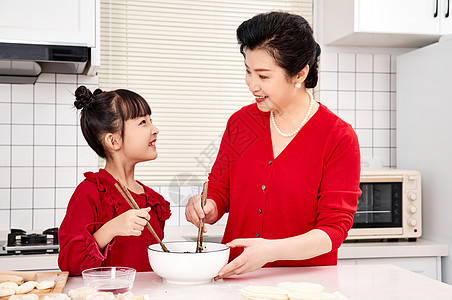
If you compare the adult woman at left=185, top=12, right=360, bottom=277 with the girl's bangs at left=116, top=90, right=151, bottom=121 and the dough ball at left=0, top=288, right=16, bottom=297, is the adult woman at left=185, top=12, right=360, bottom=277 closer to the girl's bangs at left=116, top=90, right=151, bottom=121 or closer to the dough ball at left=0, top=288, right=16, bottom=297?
the girl's bangs at left=116, top=90, right=151, bottom=121

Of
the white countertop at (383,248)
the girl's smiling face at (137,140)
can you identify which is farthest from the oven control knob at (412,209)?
the girl's smiling face at (137,140)

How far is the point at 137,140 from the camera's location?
160 centimetres

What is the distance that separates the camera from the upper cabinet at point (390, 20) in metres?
2.54

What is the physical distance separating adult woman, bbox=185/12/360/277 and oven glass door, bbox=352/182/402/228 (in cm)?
99

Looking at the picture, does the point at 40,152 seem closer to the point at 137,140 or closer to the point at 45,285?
the point at 137,140

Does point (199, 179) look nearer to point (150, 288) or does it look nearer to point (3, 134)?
point (3, 134)

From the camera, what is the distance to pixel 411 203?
8.13 feet

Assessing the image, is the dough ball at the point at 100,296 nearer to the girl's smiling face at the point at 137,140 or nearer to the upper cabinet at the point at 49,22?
the girl's smiling face at the point at 137,140

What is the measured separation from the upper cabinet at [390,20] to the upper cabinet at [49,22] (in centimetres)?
118

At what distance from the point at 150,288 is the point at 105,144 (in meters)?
0.58

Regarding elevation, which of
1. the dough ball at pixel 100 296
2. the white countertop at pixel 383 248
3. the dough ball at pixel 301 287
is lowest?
the white countertop at pixel 383 248

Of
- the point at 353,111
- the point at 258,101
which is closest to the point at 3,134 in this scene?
the point at 258,101

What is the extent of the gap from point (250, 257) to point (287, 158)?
1.30ft

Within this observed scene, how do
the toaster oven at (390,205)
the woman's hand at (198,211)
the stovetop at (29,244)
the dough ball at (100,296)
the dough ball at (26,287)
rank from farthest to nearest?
the toaster oven at (390,205) < the stovetop at (29,244) < the woman's hand at (198,211) < the dough ball at (26,287) < the dough ball at (100,296)
